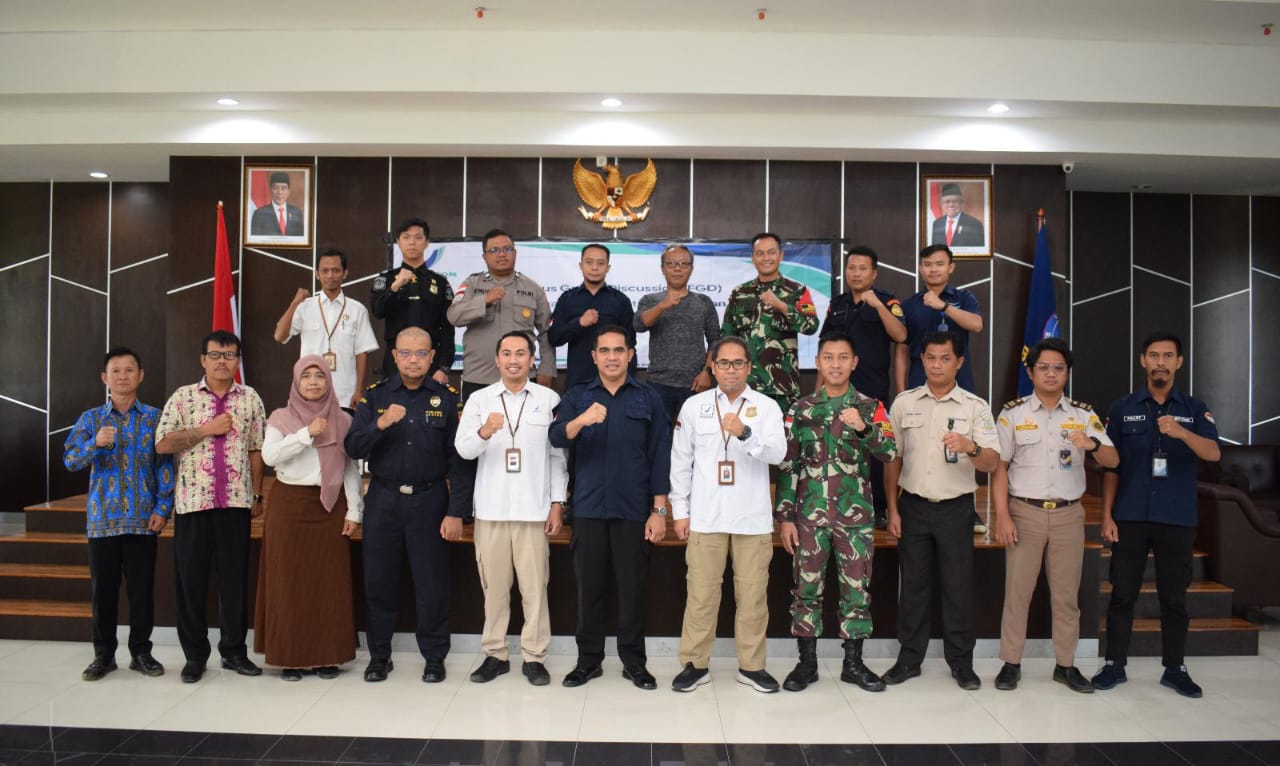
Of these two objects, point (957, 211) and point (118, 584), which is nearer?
point (118, 584)

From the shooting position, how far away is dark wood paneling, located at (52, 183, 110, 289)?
28.6ft

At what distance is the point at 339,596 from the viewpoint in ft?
15.0

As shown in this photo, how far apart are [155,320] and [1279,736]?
934cm

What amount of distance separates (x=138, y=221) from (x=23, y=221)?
118 centimetres

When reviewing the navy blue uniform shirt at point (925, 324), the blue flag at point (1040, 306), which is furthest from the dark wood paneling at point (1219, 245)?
the navy blue uniform shirt at point (925, 324)

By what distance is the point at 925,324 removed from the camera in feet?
17.2

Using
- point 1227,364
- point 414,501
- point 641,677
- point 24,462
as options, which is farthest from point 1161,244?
point 24,462

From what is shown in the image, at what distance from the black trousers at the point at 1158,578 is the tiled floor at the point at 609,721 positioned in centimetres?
25

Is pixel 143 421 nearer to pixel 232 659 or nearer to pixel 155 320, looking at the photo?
pixel 232 659

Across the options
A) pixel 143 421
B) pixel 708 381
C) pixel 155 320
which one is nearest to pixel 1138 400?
pixel 708 381

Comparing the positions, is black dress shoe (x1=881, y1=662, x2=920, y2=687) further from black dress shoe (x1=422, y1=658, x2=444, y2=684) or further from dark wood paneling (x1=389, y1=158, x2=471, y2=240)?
dark wood paneling (x1=389, y1=158, x2=471, y2=240)

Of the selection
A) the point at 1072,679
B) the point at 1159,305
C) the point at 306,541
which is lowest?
the point at 1072,679

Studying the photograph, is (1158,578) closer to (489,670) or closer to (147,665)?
(489,670)

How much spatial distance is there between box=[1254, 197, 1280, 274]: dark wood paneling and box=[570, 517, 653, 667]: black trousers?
7.75 meters
